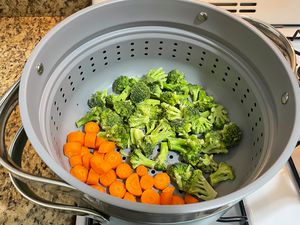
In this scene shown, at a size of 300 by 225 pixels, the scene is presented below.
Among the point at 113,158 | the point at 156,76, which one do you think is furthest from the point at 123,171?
the point at 156,76

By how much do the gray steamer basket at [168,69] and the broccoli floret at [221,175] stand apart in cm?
1

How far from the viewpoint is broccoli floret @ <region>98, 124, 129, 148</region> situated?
2.48 ft

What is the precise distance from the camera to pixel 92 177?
2.33 ft

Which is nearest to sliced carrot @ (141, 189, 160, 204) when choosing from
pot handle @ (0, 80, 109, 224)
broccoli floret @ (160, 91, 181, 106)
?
pot handle @ (0, 80, 109, 224)

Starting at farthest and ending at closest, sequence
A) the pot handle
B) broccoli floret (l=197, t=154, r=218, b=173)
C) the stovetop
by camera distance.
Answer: broccoli floret (l=197, t=154, r=218, b=173), the stovetop, the pot handle

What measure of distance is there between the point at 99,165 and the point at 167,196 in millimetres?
162

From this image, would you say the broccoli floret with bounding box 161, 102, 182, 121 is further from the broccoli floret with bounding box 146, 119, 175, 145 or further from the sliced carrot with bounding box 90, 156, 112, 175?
the sliced carrot with bounding box 90, 156, 112, 175

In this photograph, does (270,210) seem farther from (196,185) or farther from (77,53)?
(77,53)

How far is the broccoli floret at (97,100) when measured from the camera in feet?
2.63

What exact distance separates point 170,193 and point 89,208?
0.20 meters

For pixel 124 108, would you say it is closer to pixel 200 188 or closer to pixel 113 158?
pixel 113 158

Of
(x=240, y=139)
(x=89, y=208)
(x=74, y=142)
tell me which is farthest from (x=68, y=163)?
(x=240, y=139)

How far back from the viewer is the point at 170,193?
709 millimetres

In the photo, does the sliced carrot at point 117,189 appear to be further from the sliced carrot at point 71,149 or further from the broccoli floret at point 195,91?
the broccoli floret at point 195,91
